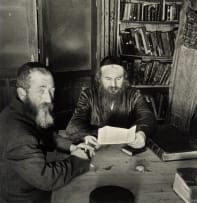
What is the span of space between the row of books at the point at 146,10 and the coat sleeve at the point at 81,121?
181cm

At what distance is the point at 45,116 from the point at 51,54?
2825mm

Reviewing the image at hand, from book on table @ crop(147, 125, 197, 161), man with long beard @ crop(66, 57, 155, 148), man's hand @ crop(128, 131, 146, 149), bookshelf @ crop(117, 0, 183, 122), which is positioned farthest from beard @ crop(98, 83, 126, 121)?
bookshelf @ crop(117, 0, 183, 122)

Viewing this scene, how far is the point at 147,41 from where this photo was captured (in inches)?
183

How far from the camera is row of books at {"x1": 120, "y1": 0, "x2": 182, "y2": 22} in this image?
4531mm

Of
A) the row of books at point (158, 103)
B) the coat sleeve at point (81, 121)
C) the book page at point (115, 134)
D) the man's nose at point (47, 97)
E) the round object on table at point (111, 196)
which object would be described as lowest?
the row of books at point (158, 103)

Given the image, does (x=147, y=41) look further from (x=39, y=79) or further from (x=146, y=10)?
(x=39, y=79)

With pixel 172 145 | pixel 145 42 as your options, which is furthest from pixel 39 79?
pixel 145 42

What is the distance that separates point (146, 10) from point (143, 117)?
2137 mm

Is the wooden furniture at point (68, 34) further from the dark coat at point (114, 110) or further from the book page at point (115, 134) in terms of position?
the book page at point (115, 134)

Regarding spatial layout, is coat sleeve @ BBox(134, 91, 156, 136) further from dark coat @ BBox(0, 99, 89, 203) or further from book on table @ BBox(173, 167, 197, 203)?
dark coat @ BBox(0, 99, 89, 203)

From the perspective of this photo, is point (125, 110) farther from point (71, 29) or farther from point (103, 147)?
point (71, 29)

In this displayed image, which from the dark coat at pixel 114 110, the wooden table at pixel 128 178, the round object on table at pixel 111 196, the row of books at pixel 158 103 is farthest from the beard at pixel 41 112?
the row of books at pixel 158 103

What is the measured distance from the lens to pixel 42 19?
445 cm

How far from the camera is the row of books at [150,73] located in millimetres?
4715
